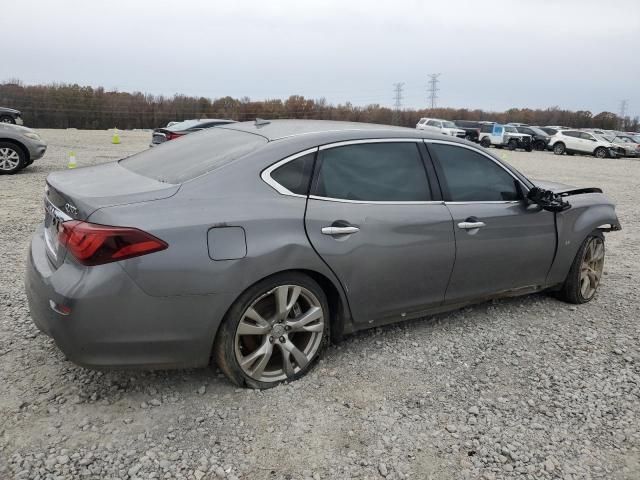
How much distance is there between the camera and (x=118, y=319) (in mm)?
2705

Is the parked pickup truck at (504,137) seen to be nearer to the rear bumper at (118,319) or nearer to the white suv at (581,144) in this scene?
the white suv at (581,144)

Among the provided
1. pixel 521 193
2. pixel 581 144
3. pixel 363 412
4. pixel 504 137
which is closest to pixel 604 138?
pixel 581 144

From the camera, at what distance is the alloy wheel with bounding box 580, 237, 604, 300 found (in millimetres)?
4859

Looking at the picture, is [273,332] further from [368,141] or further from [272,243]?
[368,141]

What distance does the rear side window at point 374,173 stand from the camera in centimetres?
340

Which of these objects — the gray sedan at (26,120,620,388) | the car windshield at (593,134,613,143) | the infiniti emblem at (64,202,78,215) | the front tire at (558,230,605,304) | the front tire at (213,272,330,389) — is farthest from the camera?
the car windshield at (593,134,613,143)

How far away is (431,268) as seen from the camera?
3732mm

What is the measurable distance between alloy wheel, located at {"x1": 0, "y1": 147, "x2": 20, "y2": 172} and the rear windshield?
354 inches

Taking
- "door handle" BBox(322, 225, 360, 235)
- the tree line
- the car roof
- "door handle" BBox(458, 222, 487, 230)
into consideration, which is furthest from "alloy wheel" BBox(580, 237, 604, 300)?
the tree line

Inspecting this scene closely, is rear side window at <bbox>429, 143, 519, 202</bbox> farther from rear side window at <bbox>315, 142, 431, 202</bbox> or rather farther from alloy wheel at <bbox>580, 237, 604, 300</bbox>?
alloy wheel at <bbox>580, 237, 604, 300</bbox>

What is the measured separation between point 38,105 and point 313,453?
51863 millimetres

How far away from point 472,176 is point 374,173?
0.92m

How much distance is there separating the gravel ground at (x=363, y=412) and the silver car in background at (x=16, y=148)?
834 centimetres

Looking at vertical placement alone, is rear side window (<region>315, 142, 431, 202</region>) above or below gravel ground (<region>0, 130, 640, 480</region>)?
above
